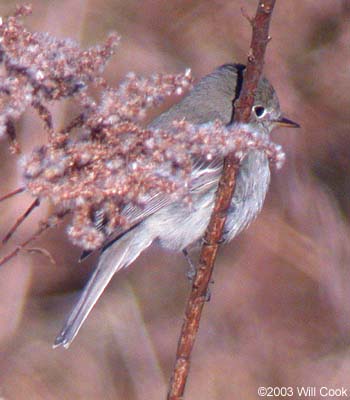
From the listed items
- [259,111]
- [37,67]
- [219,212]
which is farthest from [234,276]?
[37,67]

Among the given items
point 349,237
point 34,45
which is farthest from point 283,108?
point 34,45

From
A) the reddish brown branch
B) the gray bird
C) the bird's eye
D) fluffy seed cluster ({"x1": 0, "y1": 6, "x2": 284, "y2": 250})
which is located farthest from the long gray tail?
fluffy seed cluster ({"x1": 0, "y1": 6, "x2": 284, "y2": 250})

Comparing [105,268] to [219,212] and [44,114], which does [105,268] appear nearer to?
[219,212]

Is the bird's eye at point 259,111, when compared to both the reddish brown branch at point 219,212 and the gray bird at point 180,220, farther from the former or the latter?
the reddish brown branch at point 219,212

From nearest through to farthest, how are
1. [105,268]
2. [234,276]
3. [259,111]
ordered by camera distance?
[105,268] < [259,111] < [234,276]

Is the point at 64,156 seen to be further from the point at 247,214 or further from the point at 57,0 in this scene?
the point at 57,0

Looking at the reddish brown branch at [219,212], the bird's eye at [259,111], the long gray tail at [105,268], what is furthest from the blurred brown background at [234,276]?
the reddish brown branch at [219,212]

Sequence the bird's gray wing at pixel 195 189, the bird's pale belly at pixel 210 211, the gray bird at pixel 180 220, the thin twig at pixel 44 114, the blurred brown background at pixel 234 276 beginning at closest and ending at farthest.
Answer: the thin twig at pixel 44 114 < the bird's gray wing at pixel 195 189 < the gray bird at pixel 180 220 < the bird's pale belly at pixel 210 211 < the blurred brown background at pixel 234 276
